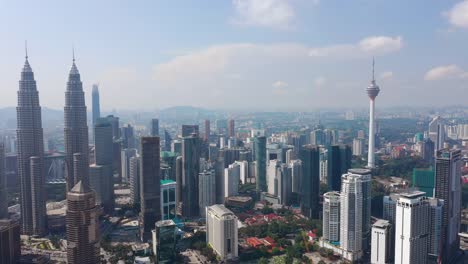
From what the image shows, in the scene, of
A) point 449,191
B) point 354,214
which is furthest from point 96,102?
point 449,191

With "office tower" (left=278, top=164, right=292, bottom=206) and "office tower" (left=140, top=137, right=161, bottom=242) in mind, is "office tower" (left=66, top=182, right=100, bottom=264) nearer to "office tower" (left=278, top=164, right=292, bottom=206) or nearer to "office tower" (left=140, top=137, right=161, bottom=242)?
"office tower" (left=140, top=137, right=161, bottom=242)

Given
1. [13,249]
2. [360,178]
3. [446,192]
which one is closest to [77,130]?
[13,249]

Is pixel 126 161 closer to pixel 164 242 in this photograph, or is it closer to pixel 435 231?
pixel 164 242

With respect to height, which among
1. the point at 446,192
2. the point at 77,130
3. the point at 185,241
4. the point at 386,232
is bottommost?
the point at 185,241

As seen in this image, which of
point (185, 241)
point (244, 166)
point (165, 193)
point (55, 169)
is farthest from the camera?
point (244, 166)

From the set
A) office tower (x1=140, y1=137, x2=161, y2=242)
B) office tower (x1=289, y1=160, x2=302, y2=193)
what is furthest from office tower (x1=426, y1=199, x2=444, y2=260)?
office tower (x1=140, y1=137, x2=161, y2=242)

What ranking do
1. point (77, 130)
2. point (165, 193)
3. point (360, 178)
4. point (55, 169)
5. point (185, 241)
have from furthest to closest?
point (55, 169), point (77, 130), point (165, 193), point (185, 241), point (360, 178)

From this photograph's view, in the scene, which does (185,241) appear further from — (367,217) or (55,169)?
(55,169)

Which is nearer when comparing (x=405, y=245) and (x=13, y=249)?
(x=405, y=245)

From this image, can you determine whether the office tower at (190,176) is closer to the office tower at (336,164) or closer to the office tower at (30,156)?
the office tower at (30,156)
